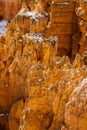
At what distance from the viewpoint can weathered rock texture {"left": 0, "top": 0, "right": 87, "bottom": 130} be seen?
13.1ft

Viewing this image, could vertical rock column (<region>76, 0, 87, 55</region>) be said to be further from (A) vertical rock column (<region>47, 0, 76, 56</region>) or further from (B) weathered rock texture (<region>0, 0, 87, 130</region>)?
(A) vertical rock column (<region>47, 0, 76, 56</region>)

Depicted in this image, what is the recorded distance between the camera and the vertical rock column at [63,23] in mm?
8961

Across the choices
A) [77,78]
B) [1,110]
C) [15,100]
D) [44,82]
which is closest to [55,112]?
[77,78]

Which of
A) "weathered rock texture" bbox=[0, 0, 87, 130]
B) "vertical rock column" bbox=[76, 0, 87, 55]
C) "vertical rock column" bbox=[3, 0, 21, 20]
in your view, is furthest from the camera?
"vertical rock column" bbox=[3, 0, 21, 20]

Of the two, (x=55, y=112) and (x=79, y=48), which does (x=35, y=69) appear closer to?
(x=55, y=112)

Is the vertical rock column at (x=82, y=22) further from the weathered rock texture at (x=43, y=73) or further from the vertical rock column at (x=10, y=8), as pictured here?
the vertical rock column at (x=10, y=8)

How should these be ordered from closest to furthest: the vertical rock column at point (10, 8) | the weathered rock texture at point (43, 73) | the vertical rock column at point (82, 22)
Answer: the weathered rock texture at point (43, 73) < the vertical rock column at point (82, 22) < the vertical rock column at point (10, 8)

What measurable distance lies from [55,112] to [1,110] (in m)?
2.93

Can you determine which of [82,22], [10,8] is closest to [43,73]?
[82,22]

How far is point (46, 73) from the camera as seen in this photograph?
5.48 metres

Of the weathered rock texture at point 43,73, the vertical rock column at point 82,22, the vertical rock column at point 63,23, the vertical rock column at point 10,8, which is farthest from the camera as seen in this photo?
the vertical rock column at point 10,8

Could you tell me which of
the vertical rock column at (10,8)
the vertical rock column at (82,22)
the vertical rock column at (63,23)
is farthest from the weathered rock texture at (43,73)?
the vertical rock column at (10,8)

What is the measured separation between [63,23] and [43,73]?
3.87 meters

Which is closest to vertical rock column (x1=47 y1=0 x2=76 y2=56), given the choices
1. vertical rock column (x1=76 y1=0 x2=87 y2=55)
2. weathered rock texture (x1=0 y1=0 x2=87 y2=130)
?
weathered rock texture (x1=0 y1=0 x2=87 y2=130)
